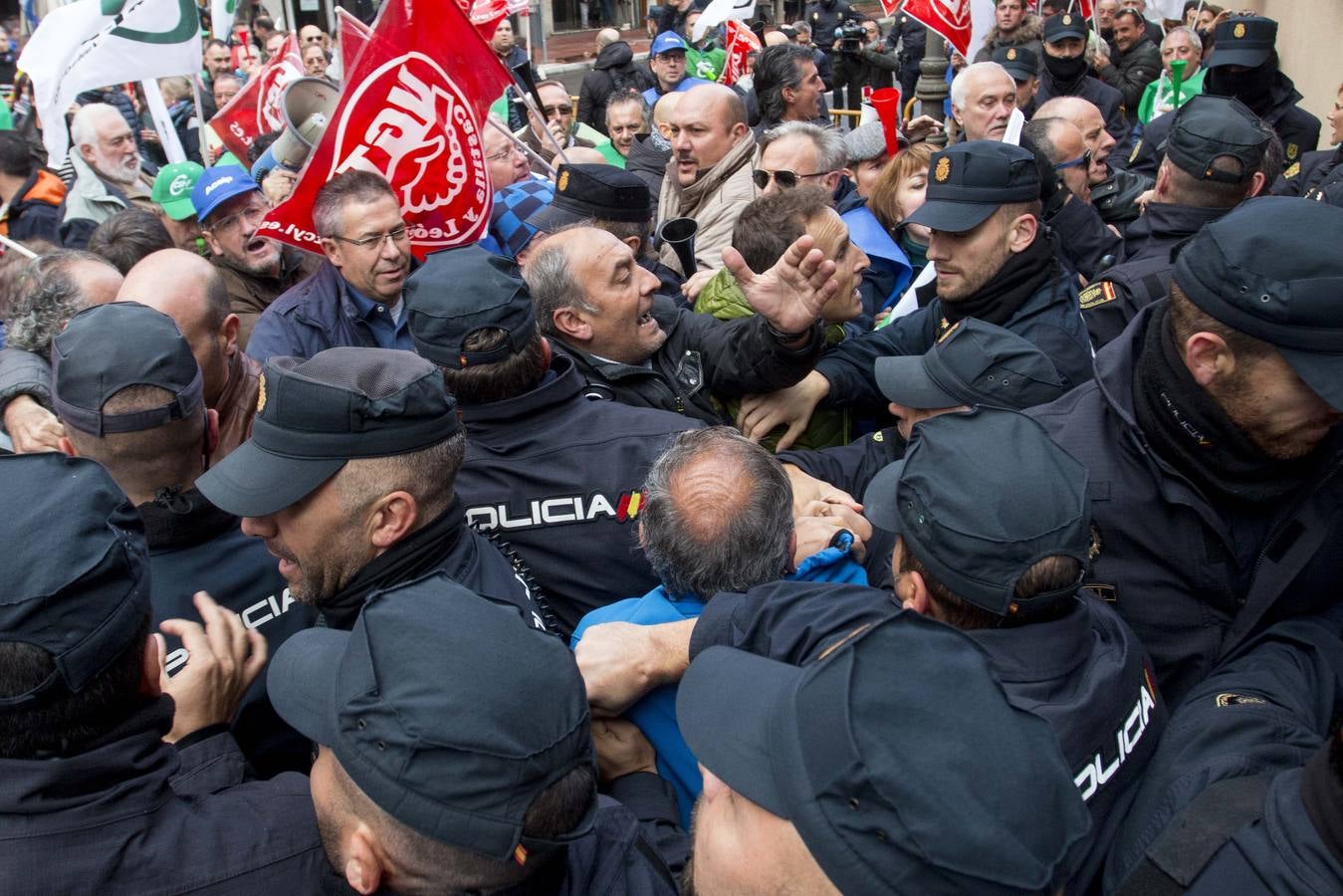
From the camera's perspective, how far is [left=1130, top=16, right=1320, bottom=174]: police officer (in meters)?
5.79

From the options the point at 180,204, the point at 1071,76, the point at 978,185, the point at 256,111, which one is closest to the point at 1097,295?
the point at 978,185

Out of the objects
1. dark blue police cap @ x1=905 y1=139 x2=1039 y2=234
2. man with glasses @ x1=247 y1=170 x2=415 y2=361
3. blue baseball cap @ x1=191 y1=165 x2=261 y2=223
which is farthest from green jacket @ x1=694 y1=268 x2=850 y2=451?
blue baseball cap @ x1=191 y1=165 x2=261 y2=223

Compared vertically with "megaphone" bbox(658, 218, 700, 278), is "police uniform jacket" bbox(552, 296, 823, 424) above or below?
above

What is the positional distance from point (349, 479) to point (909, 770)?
136cm

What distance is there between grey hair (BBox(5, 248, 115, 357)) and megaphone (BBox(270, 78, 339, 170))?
6.55 feet

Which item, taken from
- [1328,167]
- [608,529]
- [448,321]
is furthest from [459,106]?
[1328,167]

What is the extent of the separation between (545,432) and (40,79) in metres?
4.68

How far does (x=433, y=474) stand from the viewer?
2170 millimetres

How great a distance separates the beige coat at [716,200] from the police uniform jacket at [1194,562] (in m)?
2.96

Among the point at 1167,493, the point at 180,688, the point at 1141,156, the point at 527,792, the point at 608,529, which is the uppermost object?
the point at 527,792

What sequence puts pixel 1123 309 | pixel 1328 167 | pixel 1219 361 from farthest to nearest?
pixel 1328 167 → pixel 1123 309 → pixel 1219 361

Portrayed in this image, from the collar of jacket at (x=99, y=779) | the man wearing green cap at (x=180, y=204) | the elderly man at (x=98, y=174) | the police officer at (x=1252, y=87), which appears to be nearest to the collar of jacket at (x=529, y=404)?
the collar of jacket at (x=99, y=779)

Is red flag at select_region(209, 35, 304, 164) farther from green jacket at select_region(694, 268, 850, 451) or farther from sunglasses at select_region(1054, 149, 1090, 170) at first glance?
sunglasses at select_region(1054, 149, 1090, 170)

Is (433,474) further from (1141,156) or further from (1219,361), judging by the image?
(1141,156)
